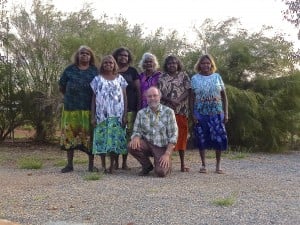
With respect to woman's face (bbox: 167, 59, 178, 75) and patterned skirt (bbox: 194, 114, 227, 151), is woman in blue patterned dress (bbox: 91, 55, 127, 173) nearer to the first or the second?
woman's face (bbox: 167, 59, 178, 75)

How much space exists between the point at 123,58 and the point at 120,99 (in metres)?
0.71

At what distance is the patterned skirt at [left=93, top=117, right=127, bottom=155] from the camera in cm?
837

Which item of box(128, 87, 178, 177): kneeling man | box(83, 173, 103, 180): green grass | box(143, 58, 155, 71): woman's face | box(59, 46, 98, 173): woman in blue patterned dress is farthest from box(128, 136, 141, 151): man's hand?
box(143, 58, 155, 71): woman's face

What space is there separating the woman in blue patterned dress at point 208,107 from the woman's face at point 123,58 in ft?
3.56

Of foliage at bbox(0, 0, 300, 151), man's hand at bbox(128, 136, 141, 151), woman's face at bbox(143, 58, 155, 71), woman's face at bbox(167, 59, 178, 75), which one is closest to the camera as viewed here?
man's hand at bbox(128, 136, 141, 151)

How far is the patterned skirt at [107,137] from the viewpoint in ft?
27.5

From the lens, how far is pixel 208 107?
860 centimetres

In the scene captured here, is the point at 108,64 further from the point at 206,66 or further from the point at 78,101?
the point at 206,66

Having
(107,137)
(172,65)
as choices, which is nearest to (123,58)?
(172,65)

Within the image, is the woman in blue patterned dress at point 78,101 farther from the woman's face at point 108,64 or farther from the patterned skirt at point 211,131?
the patterned skirt at point 211,131

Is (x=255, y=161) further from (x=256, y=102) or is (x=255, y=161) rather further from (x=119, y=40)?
(x=119, y=40)

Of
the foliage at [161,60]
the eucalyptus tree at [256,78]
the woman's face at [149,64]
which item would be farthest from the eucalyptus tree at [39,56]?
the woman's face at [149,64]

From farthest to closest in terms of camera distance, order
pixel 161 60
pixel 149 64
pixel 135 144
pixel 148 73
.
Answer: pixel 161 60
pixel 148 73
pixel 149 64
pixel 135 144

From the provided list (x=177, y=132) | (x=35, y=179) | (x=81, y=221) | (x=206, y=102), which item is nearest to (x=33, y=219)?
(x=81, y=221)
